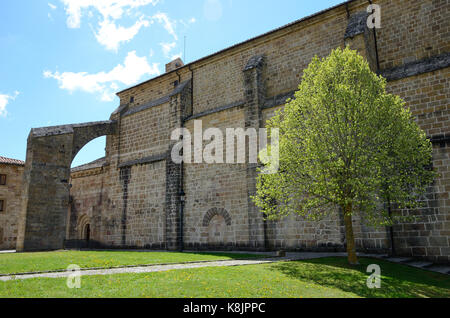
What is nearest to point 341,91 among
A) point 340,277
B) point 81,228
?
point 340,277

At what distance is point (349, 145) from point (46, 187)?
677 inches

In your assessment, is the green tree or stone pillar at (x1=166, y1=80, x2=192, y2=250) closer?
the green tree

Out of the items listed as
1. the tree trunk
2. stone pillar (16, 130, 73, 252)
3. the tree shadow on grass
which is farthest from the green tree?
stone pillar (16, 130, 73, 252)

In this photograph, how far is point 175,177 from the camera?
19.1 meters

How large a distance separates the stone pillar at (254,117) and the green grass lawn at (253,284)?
566cm

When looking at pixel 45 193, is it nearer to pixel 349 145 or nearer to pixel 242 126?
pixel 242 126

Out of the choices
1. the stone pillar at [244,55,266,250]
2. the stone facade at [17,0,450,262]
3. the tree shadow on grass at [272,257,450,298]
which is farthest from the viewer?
the stone pillar at [244,55,266,250]

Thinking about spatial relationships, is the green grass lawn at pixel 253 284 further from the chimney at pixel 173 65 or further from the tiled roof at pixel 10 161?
the tiled roof at pixel 10 161

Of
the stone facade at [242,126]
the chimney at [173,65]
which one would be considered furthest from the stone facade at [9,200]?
the chimney at [173,65]

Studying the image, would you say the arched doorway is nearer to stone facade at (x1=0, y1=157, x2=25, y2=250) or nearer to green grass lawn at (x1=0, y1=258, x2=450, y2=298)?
stone facade at (x1=0, y1=157, x2=25, y2=250)

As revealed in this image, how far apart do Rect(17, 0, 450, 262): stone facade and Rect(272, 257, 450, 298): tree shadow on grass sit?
2.39 m

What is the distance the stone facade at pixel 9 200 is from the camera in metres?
25.8

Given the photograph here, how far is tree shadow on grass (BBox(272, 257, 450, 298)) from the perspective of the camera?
7289mm
